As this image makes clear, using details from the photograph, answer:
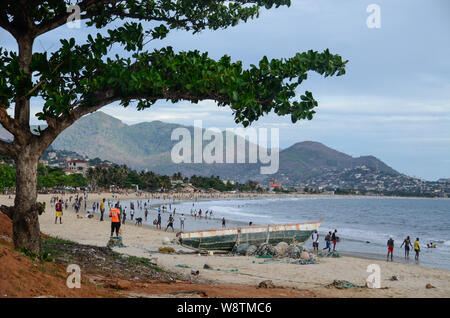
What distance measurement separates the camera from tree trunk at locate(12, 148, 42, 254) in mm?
8867

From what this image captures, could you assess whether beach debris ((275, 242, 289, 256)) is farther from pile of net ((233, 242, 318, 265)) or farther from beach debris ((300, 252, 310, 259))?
beach debris ((300, 252, 310, 259))

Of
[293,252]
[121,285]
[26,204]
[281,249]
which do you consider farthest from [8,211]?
[281,249]

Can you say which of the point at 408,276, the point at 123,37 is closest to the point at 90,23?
the point at 123,37

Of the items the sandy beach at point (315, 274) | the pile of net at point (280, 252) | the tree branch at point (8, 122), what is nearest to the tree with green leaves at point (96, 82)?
the tree branch at point (8, 122)

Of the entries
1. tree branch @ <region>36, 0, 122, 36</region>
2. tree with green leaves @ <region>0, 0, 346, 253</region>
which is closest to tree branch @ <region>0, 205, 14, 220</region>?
tree with green leaves @ <region>0, 0, 346, 253</region>

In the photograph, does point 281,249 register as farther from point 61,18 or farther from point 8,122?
point 8,122

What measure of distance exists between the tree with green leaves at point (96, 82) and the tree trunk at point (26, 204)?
0.02 m

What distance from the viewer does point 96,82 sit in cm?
835

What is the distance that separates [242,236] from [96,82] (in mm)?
17902

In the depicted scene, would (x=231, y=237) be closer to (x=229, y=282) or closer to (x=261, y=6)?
(x=229, y=282)

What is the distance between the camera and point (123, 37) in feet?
31.4

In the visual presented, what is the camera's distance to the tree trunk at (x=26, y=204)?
887cm

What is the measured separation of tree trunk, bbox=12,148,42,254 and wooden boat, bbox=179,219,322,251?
44.8 feet

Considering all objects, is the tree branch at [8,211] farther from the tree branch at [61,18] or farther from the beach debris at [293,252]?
the beach debris at [293,252]
